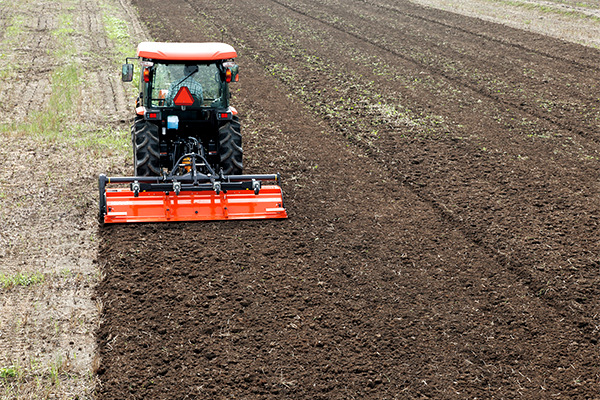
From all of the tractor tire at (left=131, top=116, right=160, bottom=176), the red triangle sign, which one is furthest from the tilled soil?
the red triangle sign

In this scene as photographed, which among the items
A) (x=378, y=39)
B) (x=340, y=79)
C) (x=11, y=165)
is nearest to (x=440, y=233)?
(x=11, y=165)

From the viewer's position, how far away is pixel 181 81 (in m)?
8.00

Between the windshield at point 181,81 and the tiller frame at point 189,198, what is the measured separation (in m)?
0.89

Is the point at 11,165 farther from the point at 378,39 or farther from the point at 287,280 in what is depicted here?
the point at 378,39

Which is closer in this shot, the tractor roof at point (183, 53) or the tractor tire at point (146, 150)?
the tractor roof at point (183, 53)

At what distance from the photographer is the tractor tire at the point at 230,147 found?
8.05 meters

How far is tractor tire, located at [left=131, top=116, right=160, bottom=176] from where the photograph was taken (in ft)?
26.0

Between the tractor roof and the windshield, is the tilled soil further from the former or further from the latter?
the tractor roof

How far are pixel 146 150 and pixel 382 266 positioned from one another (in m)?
3.63

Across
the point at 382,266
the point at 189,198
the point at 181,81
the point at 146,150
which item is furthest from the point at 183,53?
the point at 382,266

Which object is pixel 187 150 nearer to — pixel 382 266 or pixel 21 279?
pixel 21 279

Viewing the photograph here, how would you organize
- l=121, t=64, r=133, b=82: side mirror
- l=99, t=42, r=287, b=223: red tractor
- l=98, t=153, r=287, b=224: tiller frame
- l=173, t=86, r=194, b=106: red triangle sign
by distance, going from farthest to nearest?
l=121, t=64, r=133, b=82: side mirror → l=173, t=86, r=194, b=106: red triangle sign → l=99, t=42, r=287, b=223: red tractor → l=98, t=153, r=287, b=224: tiller frame

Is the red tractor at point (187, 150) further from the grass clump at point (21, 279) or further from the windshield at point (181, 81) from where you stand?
the grass clump at point (21, 279)

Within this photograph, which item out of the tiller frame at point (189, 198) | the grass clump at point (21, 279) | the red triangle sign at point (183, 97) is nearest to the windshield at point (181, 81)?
the red triangle sign at point (183, 97)
